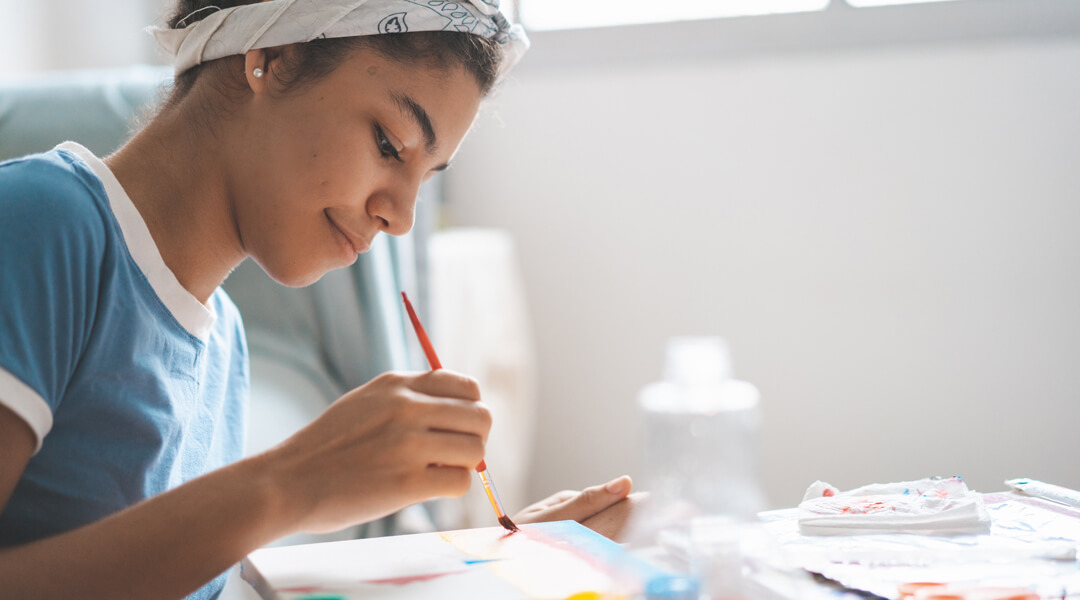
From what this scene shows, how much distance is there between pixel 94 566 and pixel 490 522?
1.66 m

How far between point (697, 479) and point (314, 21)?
17.7 inches

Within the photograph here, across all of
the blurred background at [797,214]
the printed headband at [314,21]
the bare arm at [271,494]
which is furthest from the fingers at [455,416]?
the blurred background at [797,214]

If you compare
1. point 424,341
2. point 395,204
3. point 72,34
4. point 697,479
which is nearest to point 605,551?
point 697,479

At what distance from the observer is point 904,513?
658 millimetres

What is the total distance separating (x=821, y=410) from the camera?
78.4 inches

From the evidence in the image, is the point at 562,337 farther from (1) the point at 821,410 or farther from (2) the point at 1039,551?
(2) the point at 1039,551

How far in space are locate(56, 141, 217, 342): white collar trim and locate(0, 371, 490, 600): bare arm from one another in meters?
0.16

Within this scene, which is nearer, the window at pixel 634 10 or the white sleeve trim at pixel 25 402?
the white sleeve trim at pixel 25 402

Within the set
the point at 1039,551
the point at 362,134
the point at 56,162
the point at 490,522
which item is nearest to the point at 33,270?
the point at 56,162

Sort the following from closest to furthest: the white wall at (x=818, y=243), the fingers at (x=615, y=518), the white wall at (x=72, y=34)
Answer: the fingers at (x=615, y=518) < the white wall at (x=818, y=243) < the white wall at (x=72, y=34)

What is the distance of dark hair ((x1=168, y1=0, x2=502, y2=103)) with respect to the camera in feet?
2.42

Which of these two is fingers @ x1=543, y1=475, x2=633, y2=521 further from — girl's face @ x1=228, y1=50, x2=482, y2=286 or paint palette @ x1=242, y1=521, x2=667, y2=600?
girl's face @ x1=228, y1=50, x2=482, y2=286

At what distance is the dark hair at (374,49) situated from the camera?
739 millimetres

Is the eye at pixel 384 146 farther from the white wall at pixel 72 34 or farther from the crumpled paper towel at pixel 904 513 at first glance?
the white wall at pixel 72 34
